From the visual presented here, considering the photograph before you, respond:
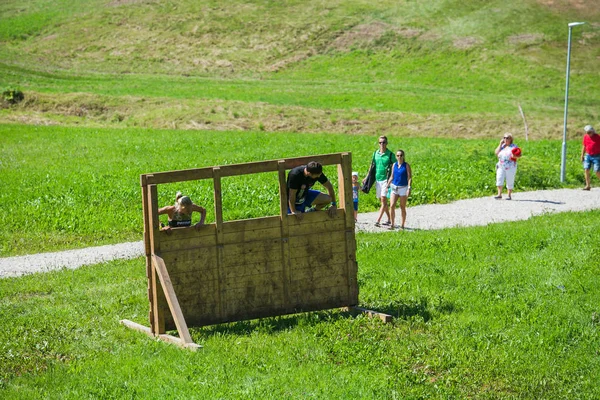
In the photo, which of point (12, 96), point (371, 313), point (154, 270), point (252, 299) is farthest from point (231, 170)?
point (12, 96)

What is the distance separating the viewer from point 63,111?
4481cm

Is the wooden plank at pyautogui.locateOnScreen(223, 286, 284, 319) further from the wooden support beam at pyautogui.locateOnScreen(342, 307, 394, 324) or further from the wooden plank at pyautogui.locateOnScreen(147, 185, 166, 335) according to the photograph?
the wooden support beam at pyautogui.locateOnScreen(342, 307, 394, 324)

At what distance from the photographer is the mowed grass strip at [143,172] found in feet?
68.9

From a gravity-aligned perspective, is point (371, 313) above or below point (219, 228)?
below

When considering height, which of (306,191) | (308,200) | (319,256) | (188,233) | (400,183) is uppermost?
(306,191)

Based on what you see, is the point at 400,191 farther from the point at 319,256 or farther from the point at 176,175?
the point at 176,175

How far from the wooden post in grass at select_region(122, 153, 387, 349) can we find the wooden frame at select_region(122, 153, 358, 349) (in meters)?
0.01

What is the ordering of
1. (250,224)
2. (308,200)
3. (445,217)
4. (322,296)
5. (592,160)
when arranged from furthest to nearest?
(592,160), (445,217), (308,200), (322,296), (250,224)

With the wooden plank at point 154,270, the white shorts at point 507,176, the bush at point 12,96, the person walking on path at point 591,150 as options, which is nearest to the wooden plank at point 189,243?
the wooden plank at point 154,270

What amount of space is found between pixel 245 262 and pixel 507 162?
→ 13231 millimetres

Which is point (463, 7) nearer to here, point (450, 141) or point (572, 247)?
point (450, 141)

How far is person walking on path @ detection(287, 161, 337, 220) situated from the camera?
12872 millimetres

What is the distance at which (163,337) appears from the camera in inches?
473

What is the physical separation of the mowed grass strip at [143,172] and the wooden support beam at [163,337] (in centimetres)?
705
